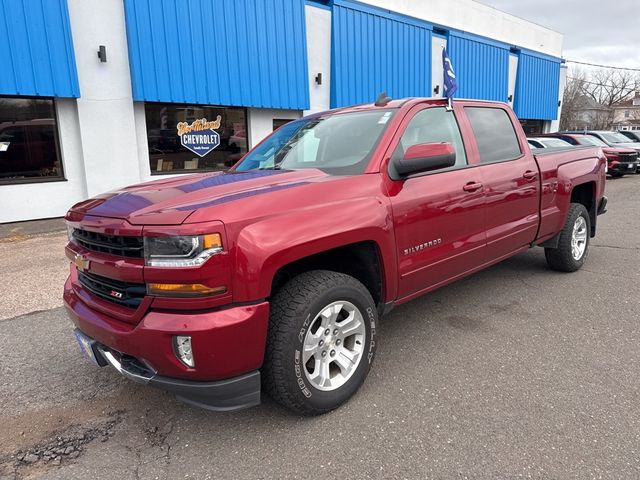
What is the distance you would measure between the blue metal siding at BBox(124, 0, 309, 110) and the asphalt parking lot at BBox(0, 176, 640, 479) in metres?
6.96

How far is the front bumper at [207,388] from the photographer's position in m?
2.23

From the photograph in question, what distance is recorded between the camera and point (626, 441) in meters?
2.35

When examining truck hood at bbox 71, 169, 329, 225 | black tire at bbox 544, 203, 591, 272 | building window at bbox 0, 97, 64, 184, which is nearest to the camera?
truck hood at bbox 71, 169, 329, 225

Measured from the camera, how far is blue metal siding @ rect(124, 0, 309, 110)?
30.8 feet

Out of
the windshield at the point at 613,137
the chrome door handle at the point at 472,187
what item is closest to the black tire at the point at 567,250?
the chrome door handle at the point at 472,187

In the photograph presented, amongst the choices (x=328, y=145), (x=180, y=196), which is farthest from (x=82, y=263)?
(x=328, y=145)

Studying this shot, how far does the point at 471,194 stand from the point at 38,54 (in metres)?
8.35

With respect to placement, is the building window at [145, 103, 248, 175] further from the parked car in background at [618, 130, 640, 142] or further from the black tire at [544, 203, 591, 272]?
the parked car in background at [618, 130, 640, 142]

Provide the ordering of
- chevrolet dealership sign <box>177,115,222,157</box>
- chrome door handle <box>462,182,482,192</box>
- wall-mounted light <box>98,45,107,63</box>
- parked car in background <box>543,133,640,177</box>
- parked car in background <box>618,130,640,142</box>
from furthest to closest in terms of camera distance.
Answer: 1. parked car in background <box>618,130,640,142</box>
2. parked car in background <box>543,133,640,177</box>
3. chevrolet dealership sign <box>177,115,222,157</box>
4. wall-mounted light <box>98,45,107,63</box>
5. chrome door handle <box>462,182,482,192</box>

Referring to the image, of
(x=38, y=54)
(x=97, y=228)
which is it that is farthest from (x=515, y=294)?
(x=38, y=54)

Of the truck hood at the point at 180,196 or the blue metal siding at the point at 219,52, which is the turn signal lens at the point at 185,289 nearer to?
the truck hood at the point at 180,196

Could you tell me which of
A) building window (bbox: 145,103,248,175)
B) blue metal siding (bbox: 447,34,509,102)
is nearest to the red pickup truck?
building window (bbox: 145,103,248,175)

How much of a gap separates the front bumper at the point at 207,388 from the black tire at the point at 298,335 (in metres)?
0.13

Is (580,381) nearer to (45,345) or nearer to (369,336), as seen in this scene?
(369,336)
